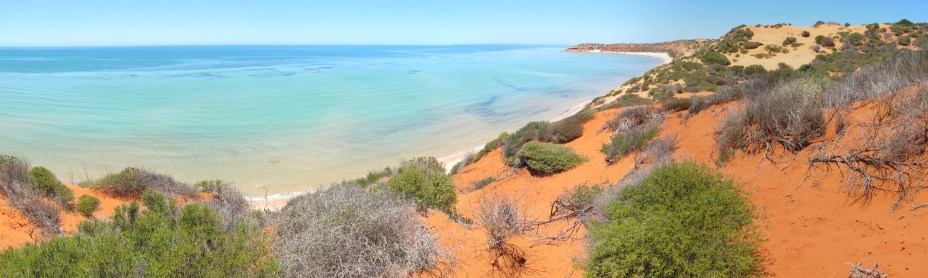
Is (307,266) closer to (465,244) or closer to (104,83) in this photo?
(465,244)

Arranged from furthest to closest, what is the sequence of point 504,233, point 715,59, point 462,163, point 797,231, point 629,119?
point 715,59 < point 462,163 < point 629,119 < point 504,233 < point 797,231

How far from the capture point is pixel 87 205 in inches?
374

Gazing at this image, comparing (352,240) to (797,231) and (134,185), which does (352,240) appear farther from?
(134,185)

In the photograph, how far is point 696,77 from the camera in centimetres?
2561

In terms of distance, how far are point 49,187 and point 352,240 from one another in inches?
335

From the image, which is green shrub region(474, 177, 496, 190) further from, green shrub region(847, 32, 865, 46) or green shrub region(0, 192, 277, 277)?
green shrub region(847, 32, 865, 46)

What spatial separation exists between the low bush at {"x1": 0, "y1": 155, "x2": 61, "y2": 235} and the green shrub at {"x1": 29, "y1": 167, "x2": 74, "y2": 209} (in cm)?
14

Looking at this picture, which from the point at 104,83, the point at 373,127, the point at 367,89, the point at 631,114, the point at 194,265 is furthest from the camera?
the point at 104,83

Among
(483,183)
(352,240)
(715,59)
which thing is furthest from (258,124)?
(715,59)

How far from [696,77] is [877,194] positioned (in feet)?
75.7

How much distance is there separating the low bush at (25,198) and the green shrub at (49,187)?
0.14 metres

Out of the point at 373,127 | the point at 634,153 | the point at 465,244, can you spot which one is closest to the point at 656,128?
the point at 634,153

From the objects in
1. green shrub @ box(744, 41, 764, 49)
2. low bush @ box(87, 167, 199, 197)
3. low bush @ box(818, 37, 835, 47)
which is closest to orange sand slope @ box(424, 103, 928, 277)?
low bush @ box(87, 167, 199, 197)

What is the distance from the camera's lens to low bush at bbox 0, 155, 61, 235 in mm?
7973
